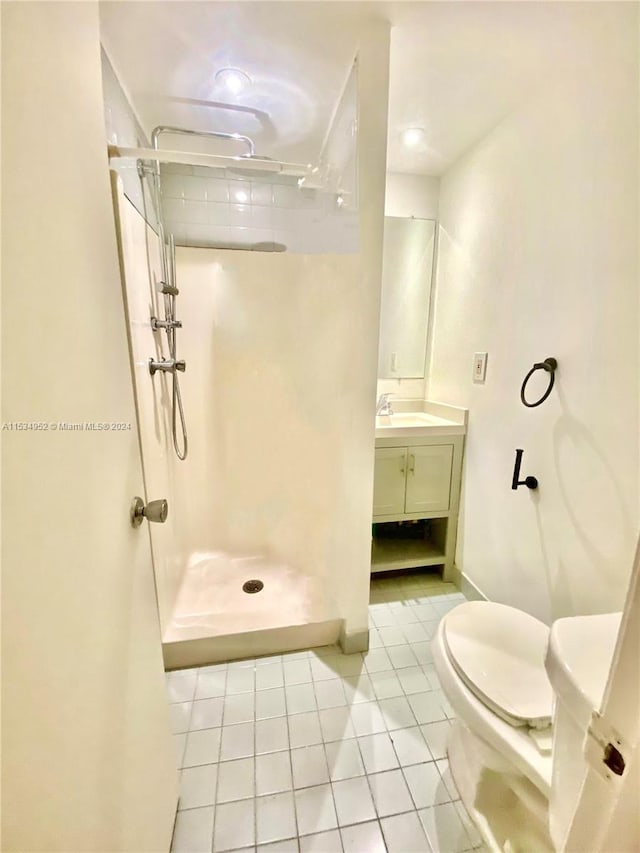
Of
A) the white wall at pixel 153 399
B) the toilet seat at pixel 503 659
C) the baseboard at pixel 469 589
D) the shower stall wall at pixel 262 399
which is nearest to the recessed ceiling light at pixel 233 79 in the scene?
the shower stall wall at pixel 262 399

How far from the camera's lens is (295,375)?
5.93ft

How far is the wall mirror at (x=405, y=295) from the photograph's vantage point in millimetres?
2109

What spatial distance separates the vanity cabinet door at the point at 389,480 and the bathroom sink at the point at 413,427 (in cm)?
9

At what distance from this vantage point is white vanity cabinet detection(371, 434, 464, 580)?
1823 millimetres

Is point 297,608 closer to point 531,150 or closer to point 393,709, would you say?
point 393,709

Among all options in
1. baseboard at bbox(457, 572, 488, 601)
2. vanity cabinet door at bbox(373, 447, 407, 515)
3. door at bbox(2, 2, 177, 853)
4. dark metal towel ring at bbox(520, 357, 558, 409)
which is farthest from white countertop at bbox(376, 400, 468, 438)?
door at bbox(2, 2, 177, 853)

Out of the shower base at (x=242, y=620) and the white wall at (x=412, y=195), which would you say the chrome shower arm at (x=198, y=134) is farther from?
the shower base at (x=242, y=620)

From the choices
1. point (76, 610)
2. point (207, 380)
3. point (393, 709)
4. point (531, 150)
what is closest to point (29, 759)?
point (76, 610)

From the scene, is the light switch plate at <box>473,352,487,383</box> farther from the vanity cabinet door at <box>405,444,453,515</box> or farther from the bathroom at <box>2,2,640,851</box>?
the vanity cabinet door at <box>405,444,453,515</box>

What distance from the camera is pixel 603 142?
109 centimetres

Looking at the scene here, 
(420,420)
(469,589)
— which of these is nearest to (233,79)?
(420,420)

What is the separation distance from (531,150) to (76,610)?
2.04 m

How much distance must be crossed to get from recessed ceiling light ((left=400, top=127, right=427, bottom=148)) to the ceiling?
0.05m

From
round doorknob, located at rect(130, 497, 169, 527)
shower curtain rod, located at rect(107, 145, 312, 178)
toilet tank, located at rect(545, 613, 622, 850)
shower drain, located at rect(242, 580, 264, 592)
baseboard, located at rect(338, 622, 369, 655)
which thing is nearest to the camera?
toilet tank, located at rect(545, 613, 622, 850)
